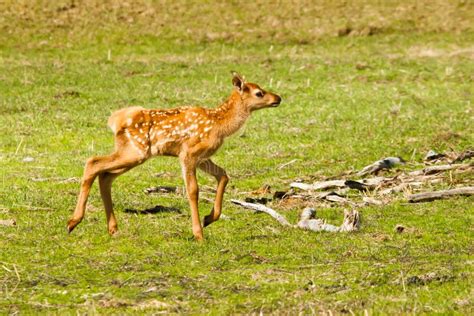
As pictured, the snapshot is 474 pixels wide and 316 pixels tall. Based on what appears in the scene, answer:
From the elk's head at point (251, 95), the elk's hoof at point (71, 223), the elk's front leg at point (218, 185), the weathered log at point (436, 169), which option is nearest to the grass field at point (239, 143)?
the elk's hoof at point (71, 223)

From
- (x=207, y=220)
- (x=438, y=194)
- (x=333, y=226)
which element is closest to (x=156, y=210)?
(x=207, y=220)

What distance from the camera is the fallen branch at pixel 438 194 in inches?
677

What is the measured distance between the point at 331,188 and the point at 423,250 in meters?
4.79

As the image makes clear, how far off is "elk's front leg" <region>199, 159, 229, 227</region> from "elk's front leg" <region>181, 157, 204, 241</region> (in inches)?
14.8

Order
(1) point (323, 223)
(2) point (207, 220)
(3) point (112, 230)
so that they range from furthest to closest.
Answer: (1) point (323, 223), (2) point (207, 220), (3) point (112, 230)

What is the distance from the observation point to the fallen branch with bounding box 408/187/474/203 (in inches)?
677

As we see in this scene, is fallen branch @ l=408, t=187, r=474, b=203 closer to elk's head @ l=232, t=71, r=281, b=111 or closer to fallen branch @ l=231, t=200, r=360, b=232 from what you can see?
fallen branch @ l=231, t=200, r=360, b=232

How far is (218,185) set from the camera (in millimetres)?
14922

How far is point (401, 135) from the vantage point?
23875 millimetres

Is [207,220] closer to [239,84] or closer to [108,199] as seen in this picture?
[108,199]

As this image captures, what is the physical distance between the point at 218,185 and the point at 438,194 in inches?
168

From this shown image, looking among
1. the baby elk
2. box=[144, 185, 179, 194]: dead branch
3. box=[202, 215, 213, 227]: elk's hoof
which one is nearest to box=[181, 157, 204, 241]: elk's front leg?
the baby elk

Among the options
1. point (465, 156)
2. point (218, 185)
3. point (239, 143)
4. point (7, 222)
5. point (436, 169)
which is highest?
point (218, 185)

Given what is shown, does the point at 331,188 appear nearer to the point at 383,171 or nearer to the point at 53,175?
the point at 383,171
